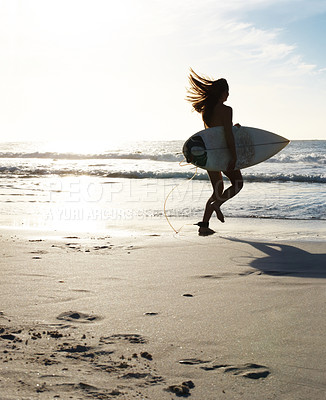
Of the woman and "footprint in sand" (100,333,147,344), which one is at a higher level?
the woman

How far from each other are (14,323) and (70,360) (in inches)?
21.2

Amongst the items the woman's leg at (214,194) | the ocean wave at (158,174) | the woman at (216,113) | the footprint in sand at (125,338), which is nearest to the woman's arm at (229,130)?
the woman at (216,113)

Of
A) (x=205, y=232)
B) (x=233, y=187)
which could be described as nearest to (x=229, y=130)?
(x=233, y=187)

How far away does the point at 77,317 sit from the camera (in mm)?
2373

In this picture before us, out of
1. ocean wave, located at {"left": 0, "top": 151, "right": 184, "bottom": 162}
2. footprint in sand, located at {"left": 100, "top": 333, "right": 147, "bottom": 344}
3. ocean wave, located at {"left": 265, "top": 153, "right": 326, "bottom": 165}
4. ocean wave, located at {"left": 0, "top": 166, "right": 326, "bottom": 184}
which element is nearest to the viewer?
footprint in sand, located at {"left": 100, "top": 333, "right": 147, "bottom": 344}

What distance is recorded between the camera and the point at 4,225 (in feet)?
20.6

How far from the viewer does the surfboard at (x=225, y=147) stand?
19.1 feet

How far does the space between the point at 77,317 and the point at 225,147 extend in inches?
152

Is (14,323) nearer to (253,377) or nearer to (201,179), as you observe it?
(253,377)

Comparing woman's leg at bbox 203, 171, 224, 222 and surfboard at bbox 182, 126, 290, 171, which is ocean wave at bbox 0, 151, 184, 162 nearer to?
surfboard at bbox 182, 126, 290, 171

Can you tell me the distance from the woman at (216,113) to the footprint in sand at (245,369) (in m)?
3.77

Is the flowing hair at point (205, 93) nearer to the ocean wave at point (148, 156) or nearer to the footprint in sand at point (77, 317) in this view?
the footprint in sand at point (77, 317)

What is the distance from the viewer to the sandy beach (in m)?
1.67

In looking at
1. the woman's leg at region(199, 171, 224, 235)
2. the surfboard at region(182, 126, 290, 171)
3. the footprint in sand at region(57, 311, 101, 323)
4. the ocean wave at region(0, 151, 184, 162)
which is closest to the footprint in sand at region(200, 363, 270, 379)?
the footprint in sand at region(57, 311, 101, 323)
